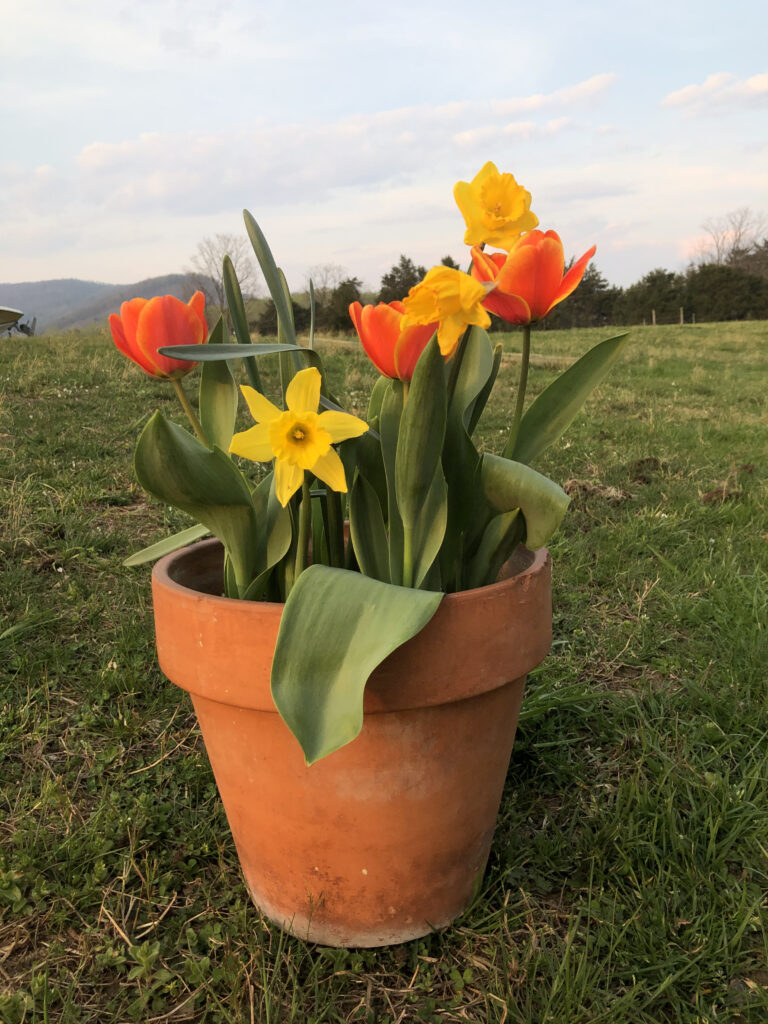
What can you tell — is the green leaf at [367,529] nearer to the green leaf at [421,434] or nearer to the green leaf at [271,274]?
the green leaf at [421,434]

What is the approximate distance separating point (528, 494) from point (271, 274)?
0.49 metres

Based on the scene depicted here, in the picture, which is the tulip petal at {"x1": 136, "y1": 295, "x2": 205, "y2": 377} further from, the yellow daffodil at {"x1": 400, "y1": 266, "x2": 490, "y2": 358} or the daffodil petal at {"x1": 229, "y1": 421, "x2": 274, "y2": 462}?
the yellow daffodil at {"x1": 400, "y1": 266, "x2": 490, "y2": 358}

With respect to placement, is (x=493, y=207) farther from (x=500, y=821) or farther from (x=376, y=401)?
(x=500, y=821)

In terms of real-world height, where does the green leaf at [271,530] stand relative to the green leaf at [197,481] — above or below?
below

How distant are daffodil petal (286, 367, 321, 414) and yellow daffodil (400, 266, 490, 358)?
135mm

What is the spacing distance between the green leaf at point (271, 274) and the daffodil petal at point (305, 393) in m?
0.24

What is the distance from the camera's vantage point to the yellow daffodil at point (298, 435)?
81 centimetres

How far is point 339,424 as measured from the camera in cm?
84

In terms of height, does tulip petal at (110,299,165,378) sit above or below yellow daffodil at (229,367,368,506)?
above

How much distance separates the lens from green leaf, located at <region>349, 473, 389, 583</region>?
1039 millimetres

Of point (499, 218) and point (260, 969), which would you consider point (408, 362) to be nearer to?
point (499, 218)

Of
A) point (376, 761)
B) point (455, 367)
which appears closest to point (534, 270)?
point (455, 367)

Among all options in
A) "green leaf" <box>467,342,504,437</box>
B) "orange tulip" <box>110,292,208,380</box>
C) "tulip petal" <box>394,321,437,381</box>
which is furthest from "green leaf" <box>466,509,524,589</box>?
"orange tulip" <box>110,292,208,380</box>

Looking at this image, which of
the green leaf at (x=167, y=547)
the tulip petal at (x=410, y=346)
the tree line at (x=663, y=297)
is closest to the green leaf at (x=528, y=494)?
the tulip petal at (x=410, y=346)
